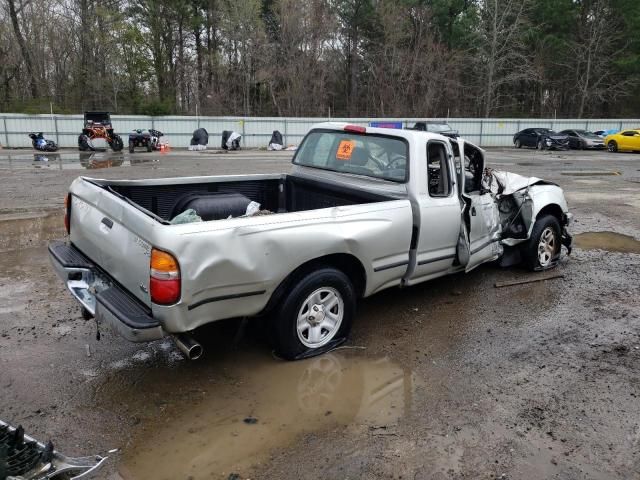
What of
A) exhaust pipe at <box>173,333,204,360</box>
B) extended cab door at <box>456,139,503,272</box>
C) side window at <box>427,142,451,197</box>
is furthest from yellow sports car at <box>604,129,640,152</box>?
exhaust pipe at <box>173,333,204,360</box>

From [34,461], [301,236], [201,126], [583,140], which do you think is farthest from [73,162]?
[583,140]

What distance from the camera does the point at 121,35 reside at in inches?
1565

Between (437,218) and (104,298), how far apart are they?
9.50 ft

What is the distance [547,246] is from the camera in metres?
6.80

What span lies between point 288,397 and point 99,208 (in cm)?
197

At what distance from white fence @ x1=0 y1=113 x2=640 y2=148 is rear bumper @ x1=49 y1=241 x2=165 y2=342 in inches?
1111

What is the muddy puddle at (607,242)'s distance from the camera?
8132 millimetres

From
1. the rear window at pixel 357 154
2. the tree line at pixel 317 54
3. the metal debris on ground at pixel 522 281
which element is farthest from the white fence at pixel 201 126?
the metal debris on ground at pixel 522 281

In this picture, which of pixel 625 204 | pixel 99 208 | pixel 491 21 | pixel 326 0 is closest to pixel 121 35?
pixel 326 0

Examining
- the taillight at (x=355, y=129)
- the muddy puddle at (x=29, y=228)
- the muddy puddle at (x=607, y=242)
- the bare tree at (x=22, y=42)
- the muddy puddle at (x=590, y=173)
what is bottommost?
the muddy puddle at (x=607, y=242)

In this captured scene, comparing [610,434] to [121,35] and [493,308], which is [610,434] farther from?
[121,35]

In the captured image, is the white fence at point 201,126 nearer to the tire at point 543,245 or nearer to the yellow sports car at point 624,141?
the yellow sports car at point 624,141

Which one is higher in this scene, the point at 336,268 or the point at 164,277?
the point at 164,277

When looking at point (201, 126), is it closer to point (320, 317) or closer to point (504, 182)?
point (504, 182)
